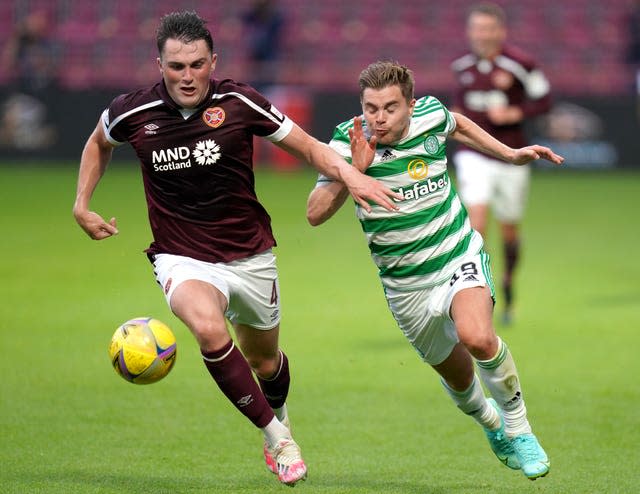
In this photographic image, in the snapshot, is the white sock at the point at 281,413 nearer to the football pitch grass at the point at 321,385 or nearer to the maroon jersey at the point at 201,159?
the football pitch grass at the point at 321,385

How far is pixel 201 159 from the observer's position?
20.1 feet

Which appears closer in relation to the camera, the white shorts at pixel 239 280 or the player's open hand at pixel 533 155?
the white shorts at pixel 239 280

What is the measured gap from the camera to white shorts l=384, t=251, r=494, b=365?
6102 millimetres

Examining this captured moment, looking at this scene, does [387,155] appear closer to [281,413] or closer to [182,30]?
[182,30]

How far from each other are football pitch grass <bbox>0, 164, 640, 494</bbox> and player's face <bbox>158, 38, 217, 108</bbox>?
2057 mm

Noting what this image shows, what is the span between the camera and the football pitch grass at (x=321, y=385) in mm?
6434

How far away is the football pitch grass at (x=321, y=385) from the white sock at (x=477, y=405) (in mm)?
295

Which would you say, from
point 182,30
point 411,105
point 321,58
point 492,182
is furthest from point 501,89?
point 321,58

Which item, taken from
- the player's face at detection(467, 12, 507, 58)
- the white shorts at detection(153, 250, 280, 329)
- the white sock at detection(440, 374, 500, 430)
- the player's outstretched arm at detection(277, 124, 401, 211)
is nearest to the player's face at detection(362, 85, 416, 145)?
the player's outstretched arm at detection(277, 124, 401, 211)

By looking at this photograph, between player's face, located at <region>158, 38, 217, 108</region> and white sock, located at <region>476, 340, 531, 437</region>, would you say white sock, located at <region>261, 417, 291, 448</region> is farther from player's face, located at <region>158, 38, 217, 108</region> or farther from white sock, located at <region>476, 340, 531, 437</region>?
player's face, located at <region>158, 38, 217, 108</region>

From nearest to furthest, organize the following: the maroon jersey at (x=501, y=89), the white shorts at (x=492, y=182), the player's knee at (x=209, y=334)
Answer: the player's knee at (x=209, y=334) < the white shorts at (x=492, y=182) < the maroon jersey at (x=501, y=89)

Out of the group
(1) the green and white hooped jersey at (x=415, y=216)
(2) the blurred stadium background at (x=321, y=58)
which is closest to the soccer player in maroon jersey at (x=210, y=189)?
(1) the green and white hooped jersey at (x=415, y=216)

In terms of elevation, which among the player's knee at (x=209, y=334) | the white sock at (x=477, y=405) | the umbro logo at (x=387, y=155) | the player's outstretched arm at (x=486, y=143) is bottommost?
the white sock at (x=477, y=405)

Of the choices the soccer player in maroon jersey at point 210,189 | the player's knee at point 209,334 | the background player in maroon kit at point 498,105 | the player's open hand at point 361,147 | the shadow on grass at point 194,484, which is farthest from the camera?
the background player in maroon kit at point 498,105
